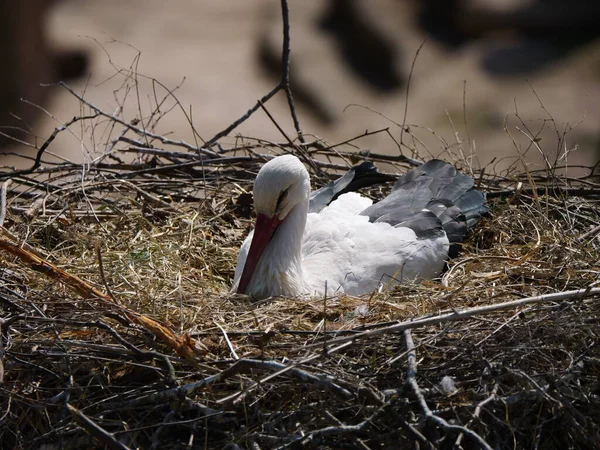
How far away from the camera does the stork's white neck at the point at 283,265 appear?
11.1 ft

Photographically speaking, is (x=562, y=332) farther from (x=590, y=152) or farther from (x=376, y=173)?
(x=590, y=152)

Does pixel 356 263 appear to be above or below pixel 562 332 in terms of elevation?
above

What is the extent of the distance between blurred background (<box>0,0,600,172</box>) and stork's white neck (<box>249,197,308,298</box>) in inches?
277

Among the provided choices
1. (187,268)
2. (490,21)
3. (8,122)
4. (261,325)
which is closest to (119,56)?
(8,122)

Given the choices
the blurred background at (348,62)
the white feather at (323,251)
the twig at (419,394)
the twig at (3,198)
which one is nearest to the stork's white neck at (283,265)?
the white feather at (323,251)

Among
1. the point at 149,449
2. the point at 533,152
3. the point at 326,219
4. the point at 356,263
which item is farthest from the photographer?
the point at 533,152

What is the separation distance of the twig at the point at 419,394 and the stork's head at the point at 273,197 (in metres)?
0.98

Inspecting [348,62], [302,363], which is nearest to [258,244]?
[302,363]

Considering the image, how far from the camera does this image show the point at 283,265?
338 cm

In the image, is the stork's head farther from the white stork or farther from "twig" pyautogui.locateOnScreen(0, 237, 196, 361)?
"twig" pyautogui.locateOnScreen(0, 237, 196, 361)

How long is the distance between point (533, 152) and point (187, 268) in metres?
7.47

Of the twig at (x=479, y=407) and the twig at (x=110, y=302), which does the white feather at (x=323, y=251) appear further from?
the twig at (x=479, y=407)

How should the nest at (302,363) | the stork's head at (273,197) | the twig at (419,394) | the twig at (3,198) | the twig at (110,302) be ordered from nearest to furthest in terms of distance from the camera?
1. the twig at (419,394)
2. the nest at (302,363)
3. the twig at (110,302)
4. the stork's head at (273,197)
5. the twig at (3,198)

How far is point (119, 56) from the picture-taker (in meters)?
12.4
